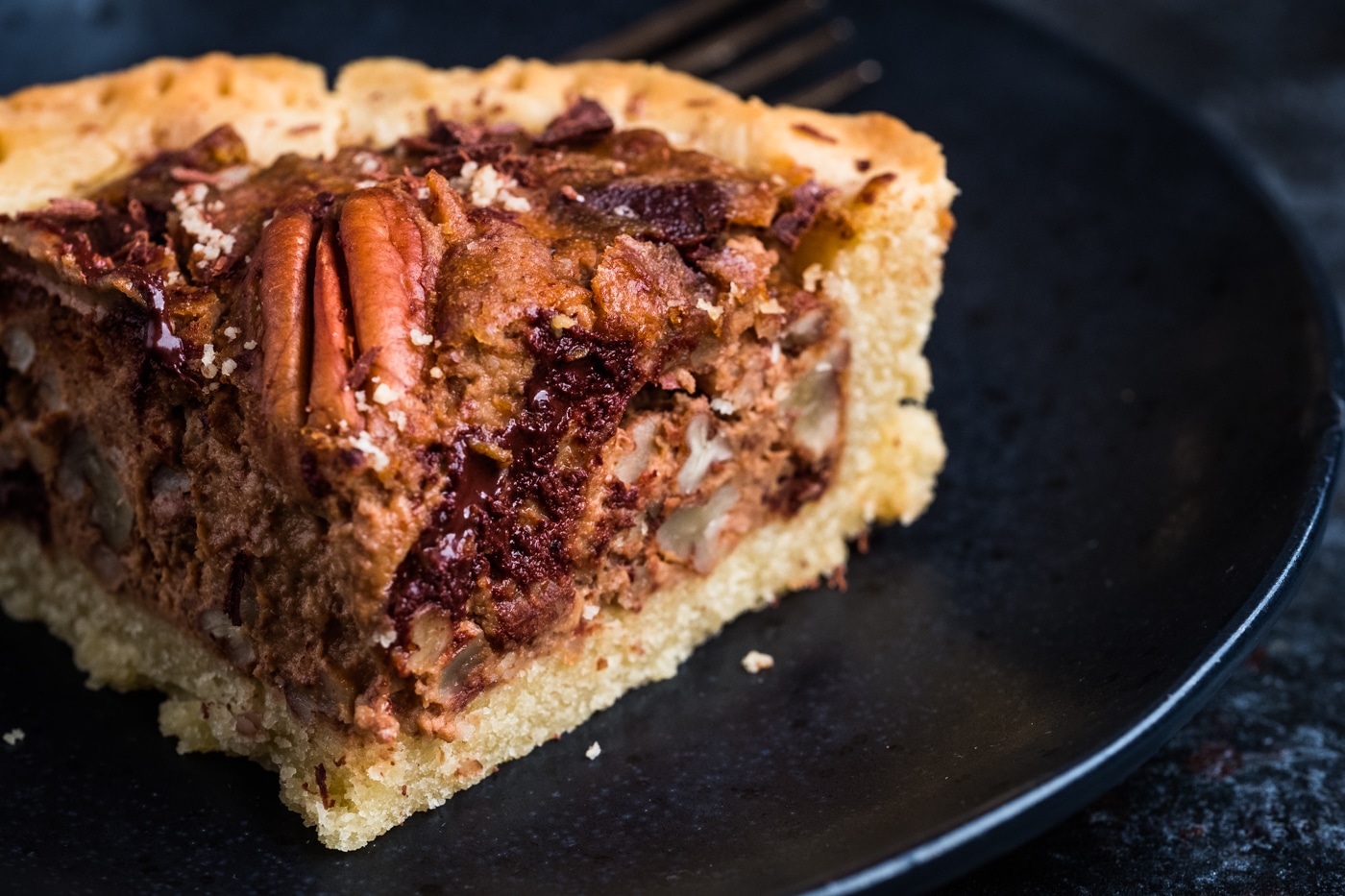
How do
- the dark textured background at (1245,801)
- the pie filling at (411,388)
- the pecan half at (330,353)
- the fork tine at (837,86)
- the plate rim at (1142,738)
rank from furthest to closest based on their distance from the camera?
the fork tine at (837,86), the dark textured background at (1245,801), the pie filling at (411,388), the pecan half at (330,353), the plate rim at (1142,738)

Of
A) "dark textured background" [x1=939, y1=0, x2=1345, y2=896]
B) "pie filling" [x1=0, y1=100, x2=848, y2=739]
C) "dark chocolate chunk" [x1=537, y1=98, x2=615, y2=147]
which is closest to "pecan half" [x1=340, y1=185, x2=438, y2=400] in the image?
"pie filling" [x1=0, y1=100, x2=848, y2=739]

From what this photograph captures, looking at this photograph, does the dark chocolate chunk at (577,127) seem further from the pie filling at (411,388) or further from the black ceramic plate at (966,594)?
the black ceramic plate at (966,594)

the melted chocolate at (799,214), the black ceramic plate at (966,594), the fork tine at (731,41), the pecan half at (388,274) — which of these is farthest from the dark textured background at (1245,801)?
the fork tine at (731,41)

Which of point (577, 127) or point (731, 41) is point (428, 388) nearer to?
point (577, 127)

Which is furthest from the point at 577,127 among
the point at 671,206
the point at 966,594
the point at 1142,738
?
the point at 1142,738

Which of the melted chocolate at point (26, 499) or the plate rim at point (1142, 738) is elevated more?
the plate rim at point (1142, 738)

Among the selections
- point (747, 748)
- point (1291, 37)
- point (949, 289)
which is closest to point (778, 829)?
point (747, 748)

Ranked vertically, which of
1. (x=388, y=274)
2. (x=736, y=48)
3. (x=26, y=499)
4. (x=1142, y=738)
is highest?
(x=388, y=274)
